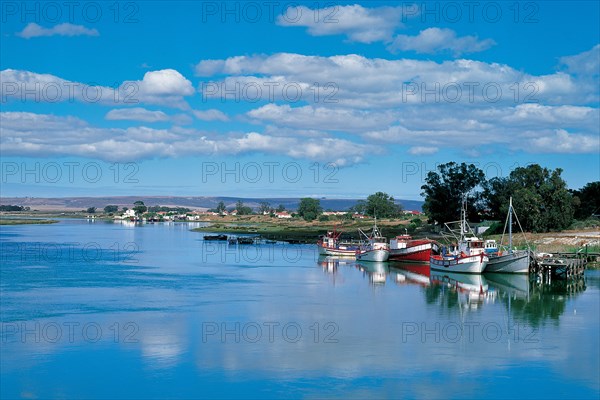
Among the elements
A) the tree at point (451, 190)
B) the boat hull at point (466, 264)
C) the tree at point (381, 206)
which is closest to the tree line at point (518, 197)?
the tree at point (451, 190)

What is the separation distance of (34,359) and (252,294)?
20610 millimetres

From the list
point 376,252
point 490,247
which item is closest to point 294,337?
point 490,247

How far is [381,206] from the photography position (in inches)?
7485

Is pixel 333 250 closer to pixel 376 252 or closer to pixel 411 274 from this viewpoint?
pixel 376 252

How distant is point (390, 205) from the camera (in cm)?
19438

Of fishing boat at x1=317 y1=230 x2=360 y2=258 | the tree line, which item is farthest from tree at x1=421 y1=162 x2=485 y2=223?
fishing boat at x1=317 y1=230 x2=360 y2=258

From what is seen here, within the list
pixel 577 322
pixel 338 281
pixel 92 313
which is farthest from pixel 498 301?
pixel 92 313

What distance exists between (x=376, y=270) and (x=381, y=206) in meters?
123

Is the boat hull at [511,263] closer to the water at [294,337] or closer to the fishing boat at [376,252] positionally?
the water at [294,337]

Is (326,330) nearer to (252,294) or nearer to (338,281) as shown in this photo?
(252,294)

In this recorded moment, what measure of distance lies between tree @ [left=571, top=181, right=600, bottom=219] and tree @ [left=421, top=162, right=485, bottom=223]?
46.6 feet

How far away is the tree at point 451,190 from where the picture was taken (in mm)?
106300

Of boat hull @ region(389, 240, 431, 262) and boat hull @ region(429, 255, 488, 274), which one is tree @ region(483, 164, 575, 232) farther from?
boat hull @ region(429, 255, 488, 274)

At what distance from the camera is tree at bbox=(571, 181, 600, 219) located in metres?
103
